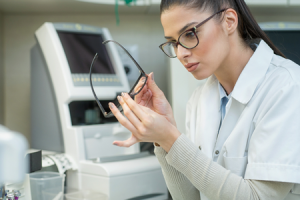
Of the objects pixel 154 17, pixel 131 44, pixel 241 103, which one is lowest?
pixel 241 103

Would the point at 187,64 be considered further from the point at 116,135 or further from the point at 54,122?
the point at 54,122

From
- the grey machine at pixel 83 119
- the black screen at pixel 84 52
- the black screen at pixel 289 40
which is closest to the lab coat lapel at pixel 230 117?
the grey machine at pixel 83 119

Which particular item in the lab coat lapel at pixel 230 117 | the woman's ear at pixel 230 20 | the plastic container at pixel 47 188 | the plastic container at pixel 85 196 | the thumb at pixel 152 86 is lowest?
the plastic container at pixel 85 196

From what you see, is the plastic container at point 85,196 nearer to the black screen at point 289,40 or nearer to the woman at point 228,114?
the woman at point 228,114

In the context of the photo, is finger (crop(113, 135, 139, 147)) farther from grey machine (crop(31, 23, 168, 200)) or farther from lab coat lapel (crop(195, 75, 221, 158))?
grey machine (crop(31, 23, 168, 200))

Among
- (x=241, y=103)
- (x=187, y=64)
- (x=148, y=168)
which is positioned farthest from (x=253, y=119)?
(x=148, y=168)

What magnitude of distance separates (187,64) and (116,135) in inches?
25.6

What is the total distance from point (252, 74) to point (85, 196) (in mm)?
752

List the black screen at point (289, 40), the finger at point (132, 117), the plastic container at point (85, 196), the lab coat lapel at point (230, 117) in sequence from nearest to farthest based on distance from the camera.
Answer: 1. the finger at point (132, 117)
2. the lab coat lapel at point (230, 117)
3. the plastic container at point (85, 196)
4. the black screen at point (289, 40)

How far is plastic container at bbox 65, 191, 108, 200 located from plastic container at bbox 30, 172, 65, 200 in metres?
0.07

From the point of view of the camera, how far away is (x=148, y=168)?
117 centimetres

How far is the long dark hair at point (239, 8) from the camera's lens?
0.78 metres

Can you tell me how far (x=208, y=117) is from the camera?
3.16 feet

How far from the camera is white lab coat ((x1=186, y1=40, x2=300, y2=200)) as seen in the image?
0.68m
